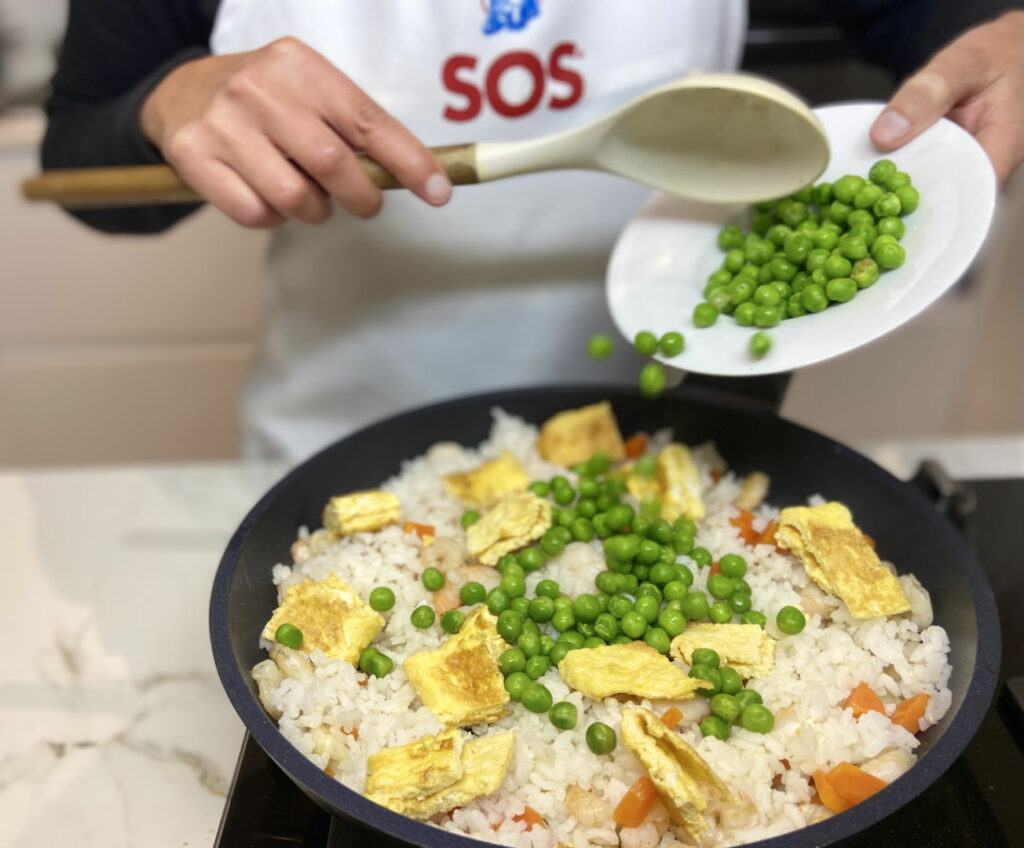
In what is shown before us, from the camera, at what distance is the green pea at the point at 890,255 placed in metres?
1.42

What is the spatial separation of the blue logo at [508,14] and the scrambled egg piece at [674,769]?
1.41 m

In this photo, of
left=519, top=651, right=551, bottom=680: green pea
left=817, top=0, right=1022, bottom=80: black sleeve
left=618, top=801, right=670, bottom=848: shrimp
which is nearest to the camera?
left=618, top=801, right=670, bottom=848: shrimp

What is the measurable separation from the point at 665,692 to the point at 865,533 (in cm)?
56

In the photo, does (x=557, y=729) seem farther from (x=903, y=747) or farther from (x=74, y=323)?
(x=74, y=323)

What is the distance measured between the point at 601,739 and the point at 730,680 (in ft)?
0.73

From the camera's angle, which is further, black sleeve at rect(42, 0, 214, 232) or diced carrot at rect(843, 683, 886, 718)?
black sleeve at rect(42, 0, 214, 232)

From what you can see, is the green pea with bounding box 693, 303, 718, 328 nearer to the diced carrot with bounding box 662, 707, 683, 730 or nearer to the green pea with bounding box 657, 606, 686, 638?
the green pea with bounding box 657, 606, 686, 638

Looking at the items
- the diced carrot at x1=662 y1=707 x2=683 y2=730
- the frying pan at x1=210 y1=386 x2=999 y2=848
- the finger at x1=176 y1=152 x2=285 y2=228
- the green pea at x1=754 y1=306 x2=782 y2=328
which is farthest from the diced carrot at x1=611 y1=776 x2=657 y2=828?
Answer: the finger at x1=176 y1=152 x2=285 y2=228

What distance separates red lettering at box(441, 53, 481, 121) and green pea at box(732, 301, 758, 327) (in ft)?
2.66

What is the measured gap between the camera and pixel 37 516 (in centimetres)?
209

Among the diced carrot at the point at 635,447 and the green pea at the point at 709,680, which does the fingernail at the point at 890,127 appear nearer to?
the diced carrot at the point at 635,447

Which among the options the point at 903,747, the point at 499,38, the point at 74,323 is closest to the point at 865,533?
the point at 903,747

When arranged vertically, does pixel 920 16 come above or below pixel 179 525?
above

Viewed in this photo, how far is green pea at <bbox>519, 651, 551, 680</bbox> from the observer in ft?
4.60
